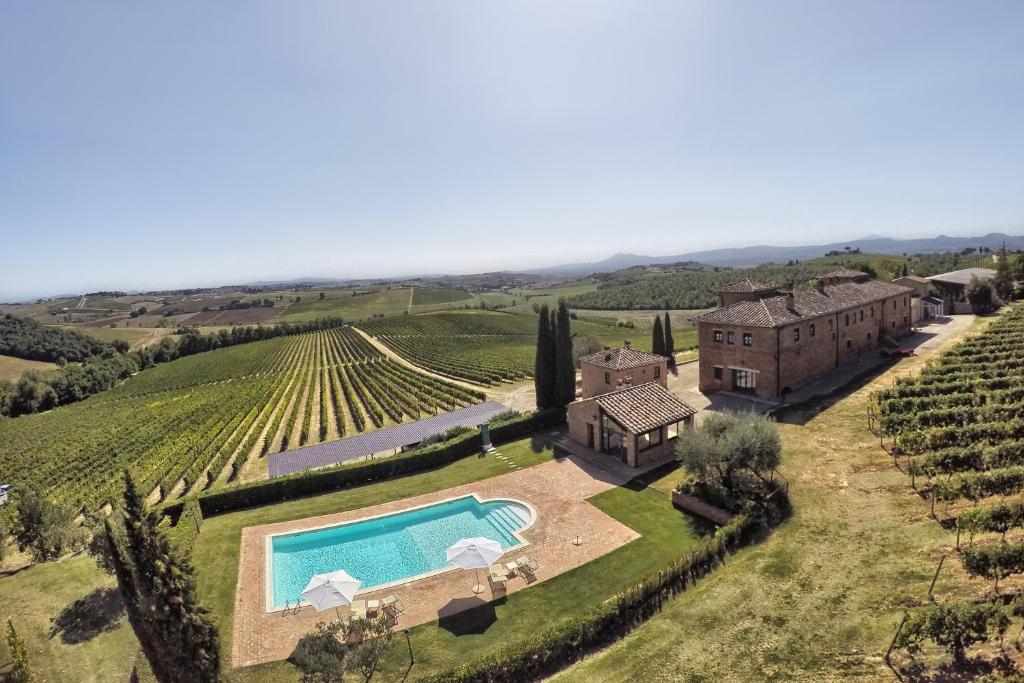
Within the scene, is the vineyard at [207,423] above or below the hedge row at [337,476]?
below

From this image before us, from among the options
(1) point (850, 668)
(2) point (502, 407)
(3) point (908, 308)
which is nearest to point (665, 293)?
(3) point (908, 308)

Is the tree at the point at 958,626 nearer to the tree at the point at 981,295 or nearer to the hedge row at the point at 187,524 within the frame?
the hedge row at the point at 187,524

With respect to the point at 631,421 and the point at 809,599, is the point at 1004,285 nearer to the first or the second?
the point at 631,421

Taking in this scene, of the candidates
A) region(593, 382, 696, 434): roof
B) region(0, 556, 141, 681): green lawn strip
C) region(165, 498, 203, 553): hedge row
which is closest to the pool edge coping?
region(165, 498, 203, 553): hedge row

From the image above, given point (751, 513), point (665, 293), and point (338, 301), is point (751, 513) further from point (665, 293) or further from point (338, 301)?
point (338, 301)

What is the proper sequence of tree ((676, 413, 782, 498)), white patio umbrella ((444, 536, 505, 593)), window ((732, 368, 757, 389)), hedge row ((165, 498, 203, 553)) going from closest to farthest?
white patio umbrella ((444, 536, 505, 593)) < tree ((676, 413, 782, 498)) < hedge row ((165, 498, 203, 553)) < window ((732, 368, 757, 389))

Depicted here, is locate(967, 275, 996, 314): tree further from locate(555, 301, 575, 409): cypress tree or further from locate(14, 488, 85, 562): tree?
locate(14, 488, 85, 562): tree

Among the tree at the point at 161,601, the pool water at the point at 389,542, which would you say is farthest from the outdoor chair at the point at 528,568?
the tree at the point at 161,601
